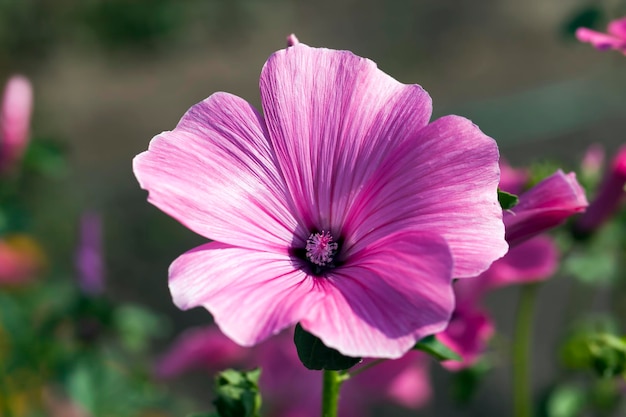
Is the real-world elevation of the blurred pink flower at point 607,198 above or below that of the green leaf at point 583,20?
below

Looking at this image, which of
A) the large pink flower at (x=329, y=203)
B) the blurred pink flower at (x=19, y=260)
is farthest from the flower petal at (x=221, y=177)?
the blurred pink flower at (x=19, y=260)

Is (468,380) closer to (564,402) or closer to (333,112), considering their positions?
(564,402)

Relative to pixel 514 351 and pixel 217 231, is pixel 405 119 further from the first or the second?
pixel 514 351

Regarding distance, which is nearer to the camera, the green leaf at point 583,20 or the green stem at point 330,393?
the green stem at point 330,393

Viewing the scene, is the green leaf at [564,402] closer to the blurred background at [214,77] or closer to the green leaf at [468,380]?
the green leaf at [468,380]

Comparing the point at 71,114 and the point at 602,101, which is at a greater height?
the point at 71,114

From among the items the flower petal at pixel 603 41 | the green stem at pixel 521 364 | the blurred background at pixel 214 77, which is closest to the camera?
the flower petal at pixel 603 41

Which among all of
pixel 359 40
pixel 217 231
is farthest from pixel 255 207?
pixel 359 40
